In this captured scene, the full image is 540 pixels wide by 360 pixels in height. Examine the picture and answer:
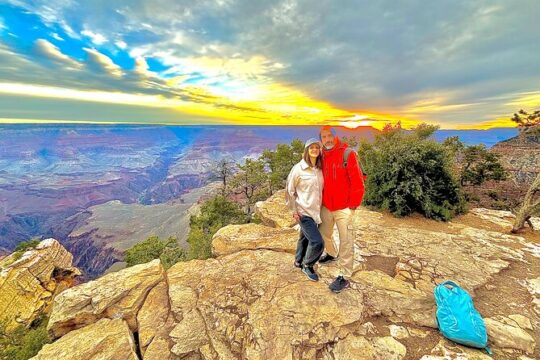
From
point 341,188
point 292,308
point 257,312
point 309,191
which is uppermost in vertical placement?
point 341,188

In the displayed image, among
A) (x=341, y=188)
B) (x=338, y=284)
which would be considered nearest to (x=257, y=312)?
(x=338, y=284)

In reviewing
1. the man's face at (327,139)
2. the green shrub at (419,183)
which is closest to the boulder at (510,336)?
the man's face at (327,139)

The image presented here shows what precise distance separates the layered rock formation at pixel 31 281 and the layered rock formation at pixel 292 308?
26.1 metres

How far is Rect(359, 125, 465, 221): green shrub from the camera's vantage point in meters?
8.72

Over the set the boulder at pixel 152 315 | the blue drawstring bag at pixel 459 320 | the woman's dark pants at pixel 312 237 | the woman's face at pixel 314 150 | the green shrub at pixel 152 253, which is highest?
the woman's face at pixel 314 150

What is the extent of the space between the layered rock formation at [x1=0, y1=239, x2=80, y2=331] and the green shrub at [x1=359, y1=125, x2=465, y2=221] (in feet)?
99.4

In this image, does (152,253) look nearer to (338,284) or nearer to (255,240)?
(255,240)

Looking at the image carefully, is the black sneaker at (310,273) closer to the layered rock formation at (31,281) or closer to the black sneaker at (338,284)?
the black sneaker at (338,284)

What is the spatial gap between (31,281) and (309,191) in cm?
→ 3332

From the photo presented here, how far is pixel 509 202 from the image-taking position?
16734 mm

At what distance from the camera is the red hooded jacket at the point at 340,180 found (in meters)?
3.61

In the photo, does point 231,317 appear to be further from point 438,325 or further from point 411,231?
point 411,231

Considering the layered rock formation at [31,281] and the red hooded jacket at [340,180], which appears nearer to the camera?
the red hooded jacket at [340,180]

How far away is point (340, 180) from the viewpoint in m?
3.65
